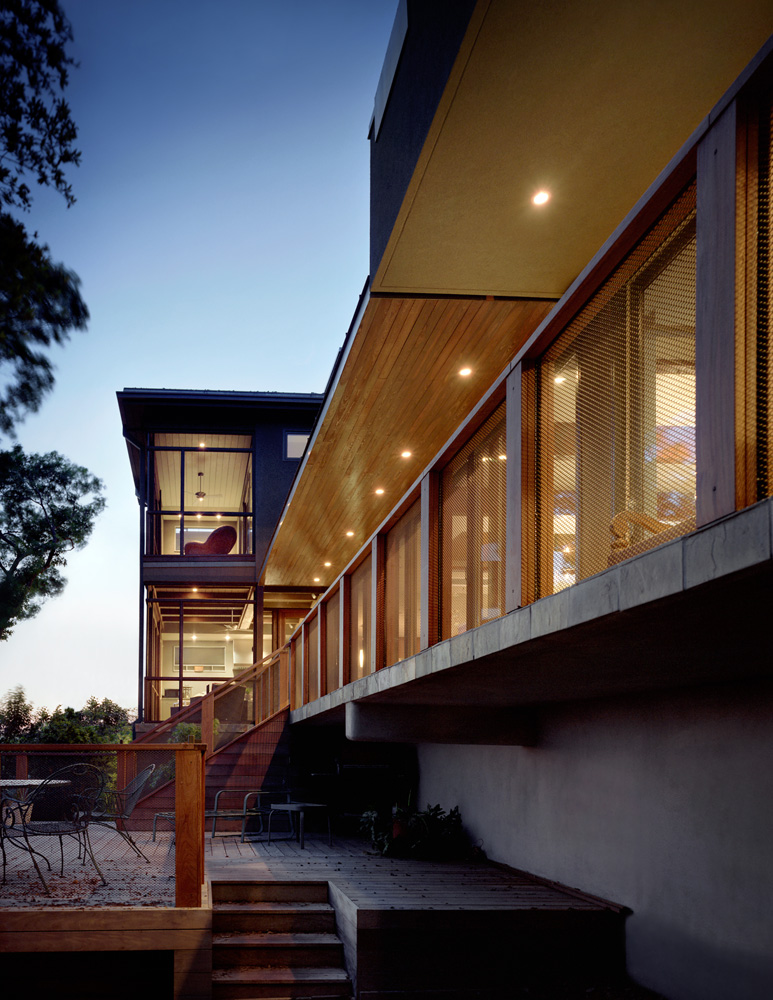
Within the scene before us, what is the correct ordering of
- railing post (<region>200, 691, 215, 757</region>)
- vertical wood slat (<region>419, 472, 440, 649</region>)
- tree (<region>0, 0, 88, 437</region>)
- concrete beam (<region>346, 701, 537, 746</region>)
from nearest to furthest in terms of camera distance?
tree (<region>0, 0, 88, 437</region>) < vertical wood slat (<region>419, 472, 440, 649</region>) < concrete beam (<region>346, 701, 537, 746</region>) < railing post (<region>200, 691, 215, 757</region>)

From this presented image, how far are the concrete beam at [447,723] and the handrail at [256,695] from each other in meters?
5.81

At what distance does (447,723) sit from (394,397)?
3.31m

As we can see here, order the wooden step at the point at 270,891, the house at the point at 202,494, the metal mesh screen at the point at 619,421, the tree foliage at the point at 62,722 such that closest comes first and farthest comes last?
1. the metal mesh screen at the point at 619,421
2. the wooden step at the point at 270,891
3. the tree foliage at the point at 62,722
4. the house at the point at 202,494

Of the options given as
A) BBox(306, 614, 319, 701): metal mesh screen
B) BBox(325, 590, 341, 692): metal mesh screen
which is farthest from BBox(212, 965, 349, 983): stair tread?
BBox(306, 614, 319, 701): metal mesh screen

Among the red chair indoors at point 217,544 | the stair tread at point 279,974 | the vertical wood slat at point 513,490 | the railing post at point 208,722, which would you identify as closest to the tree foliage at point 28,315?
the vertical wood slat at point 513,490

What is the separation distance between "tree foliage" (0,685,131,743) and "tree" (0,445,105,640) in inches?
233

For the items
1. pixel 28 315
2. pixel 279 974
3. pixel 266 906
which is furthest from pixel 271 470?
pixel 28 315

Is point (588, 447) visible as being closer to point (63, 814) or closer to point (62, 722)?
point (63, 814)

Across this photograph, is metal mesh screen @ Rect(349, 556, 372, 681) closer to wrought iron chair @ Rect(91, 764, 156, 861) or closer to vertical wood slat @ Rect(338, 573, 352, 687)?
vertical wood slat @ Rect(338, 573, 352, 687)

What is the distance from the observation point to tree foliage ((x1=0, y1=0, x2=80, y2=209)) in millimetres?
5684

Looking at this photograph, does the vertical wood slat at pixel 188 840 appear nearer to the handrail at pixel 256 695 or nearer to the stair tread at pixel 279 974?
the stair tread at pixel 279 974

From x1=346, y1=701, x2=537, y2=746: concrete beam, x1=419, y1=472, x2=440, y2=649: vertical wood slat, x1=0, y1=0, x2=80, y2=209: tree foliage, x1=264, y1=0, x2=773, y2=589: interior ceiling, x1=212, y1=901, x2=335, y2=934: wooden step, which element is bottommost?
x1=212, y1=901, x2=335, y2=934: wooden step

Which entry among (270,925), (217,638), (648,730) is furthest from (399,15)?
(217,638)

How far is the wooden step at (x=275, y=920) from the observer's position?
832 cm
